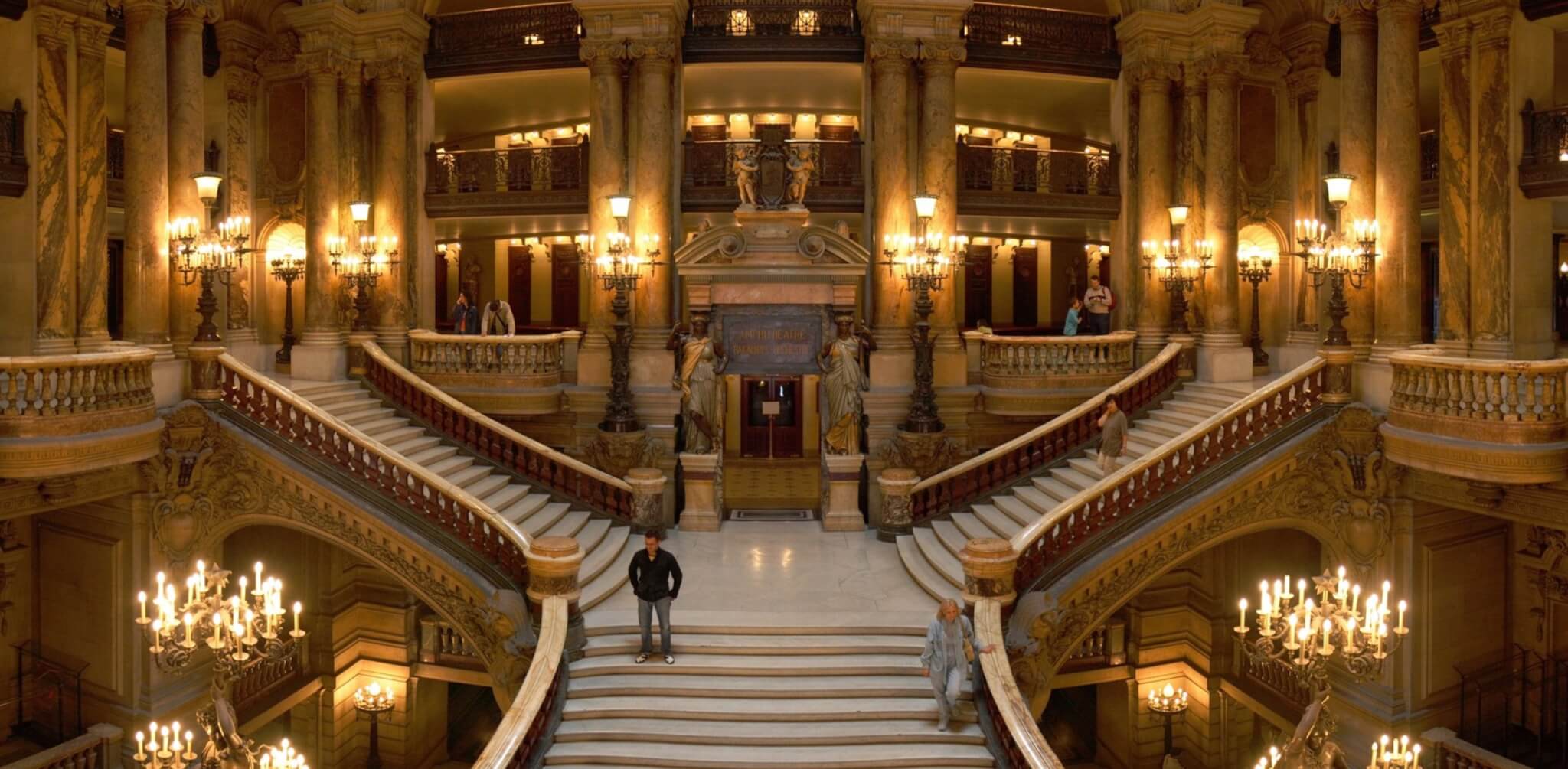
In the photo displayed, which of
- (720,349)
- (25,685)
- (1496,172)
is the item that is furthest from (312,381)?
(1496,172)

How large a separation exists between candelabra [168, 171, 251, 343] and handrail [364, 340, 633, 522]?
3.19 metres

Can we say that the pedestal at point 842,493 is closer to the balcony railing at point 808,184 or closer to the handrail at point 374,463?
the handrail at point 374,463

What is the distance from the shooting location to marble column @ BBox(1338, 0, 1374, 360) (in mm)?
15703

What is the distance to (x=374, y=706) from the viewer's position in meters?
17.7

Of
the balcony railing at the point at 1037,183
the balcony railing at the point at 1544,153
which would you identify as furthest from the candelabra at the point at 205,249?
the balcony railing at the point at 1544,153

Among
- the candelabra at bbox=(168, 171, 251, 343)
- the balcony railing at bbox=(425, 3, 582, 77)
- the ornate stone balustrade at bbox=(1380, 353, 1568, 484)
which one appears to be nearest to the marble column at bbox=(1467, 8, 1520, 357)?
the ornate stone balustrade at bbox=(1380, 353, 1568, 484)

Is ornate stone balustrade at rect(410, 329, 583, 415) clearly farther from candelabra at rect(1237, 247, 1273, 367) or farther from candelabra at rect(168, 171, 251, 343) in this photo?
candelabra at rect(1237, 247, 1273, 367)

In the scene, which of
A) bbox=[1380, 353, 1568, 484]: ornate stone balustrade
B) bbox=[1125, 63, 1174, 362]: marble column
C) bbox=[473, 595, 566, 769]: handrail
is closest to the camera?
bbox=[473, 595, 566, 769]: handrail

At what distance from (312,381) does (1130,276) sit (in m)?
14.8

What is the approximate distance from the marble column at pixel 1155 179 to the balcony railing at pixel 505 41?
10.6 m

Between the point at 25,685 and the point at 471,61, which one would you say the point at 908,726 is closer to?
the point at 25,685

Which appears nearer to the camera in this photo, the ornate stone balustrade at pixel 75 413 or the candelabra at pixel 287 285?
the ornate stone balustrade at pixel 75 413

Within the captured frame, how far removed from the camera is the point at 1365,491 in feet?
44.3

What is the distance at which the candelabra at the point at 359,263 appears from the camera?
19.5 metres
